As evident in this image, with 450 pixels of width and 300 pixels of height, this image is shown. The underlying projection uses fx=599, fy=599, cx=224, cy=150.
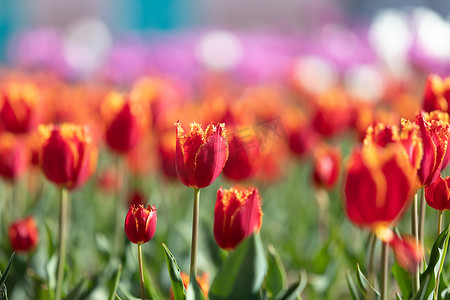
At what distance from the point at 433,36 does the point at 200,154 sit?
145 centimetres

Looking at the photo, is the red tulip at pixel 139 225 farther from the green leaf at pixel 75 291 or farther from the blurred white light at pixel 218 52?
the blurred white light at pixel 218 52

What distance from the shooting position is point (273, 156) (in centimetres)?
177

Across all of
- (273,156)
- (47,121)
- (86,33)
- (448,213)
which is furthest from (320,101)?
(86,33)

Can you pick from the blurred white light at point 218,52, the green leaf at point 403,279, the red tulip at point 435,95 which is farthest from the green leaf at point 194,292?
the blurred white light at point 218,52

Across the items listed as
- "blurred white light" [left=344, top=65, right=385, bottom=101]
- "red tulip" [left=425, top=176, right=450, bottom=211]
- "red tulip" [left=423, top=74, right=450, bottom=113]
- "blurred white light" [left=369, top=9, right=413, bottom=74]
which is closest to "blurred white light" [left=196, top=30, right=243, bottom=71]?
"blurred white light" [left=344, top=65, right=385, bottom=101]

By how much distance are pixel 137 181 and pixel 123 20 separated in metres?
7.73

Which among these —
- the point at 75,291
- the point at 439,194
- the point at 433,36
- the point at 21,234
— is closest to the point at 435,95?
the point at 439,194

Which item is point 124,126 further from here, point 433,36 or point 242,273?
point 433,36

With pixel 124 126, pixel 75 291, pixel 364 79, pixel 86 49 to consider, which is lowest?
pixel 75 291

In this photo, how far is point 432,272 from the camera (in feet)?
2.09

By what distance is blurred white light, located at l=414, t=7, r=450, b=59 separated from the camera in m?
1.80

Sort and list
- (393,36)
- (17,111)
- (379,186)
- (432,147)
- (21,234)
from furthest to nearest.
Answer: (393,36) → (17,111) → (21,234) → (432,147) → (379,186)

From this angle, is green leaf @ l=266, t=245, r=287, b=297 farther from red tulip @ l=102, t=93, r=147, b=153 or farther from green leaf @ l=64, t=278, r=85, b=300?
red tulip @ l=102, t=93, r=147, b=153

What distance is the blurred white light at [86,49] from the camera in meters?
3.19
